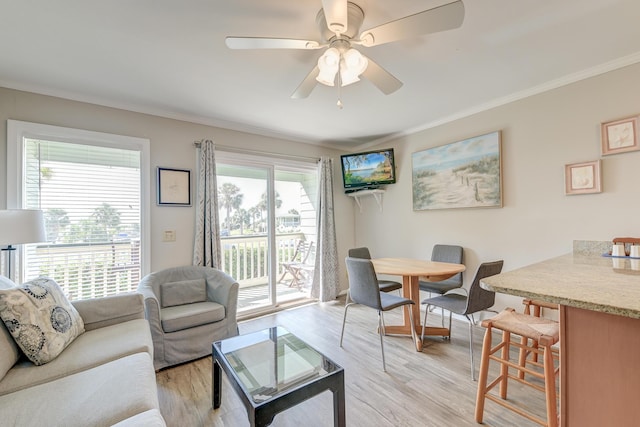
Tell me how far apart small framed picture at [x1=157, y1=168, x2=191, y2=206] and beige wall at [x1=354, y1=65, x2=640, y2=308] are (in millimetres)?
2932

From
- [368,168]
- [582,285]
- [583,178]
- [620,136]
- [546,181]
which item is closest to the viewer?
[582,285]

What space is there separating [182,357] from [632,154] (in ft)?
13.1

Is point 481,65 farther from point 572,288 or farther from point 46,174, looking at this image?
point 46,174

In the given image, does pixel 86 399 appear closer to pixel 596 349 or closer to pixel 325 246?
pixel 596 349

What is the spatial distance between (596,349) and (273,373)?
1458 millimetres

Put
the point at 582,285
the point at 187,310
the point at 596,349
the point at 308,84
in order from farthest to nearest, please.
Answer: the point at 187,310, the point at 308,84, the point at 582,285, the point at 596,349

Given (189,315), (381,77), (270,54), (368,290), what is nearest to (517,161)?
(381,77)

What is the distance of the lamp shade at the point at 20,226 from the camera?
179 centimetres

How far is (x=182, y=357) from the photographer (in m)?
2.33

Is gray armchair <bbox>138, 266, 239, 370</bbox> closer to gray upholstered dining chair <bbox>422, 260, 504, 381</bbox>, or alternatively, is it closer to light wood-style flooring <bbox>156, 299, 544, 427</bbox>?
light wood-style flooring <bbox>156, 299, 544, 427</bbox>

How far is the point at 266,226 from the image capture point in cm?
376

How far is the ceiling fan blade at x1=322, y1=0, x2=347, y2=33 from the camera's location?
47.6 inches

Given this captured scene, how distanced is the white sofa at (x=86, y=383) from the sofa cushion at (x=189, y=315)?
39 cm

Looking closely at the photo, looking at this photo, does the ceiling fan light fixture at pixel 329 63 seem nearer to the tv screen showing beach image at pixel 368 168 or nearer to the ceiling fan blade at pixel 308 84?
the ceiling fan blade at pixel 308 84
